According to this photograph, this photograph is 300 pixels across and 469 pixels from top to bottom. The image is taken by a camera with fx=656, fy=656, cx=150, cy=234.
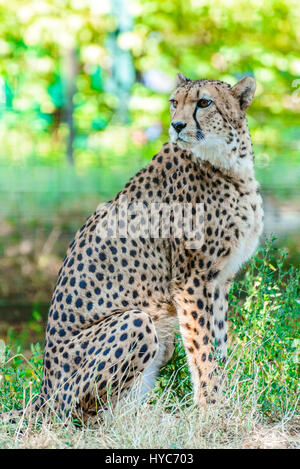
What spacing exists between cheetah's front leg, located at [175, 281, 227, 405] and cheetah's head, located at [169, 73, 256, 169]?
2.08ft

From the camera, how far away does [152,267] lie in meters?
3.20

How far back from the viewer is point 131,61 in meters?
6.59

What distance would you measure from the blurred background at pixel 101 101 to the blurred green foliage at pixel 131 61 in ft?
0.04

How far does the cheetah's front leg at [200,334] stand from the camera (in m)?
3.12

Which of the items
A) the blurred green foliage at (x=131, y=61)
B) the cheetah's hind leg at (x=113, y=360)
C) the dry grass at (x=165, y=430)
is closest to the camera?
the dry grass at (x=165, y=430)

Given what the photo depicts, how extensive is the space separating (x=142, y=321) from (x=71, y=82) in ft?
13.3

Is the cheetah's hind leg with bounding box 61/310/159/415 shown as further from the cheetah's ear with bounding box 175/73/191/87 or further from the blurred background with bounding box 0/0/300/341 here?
the blurred background with bounding box 0/0/300/341

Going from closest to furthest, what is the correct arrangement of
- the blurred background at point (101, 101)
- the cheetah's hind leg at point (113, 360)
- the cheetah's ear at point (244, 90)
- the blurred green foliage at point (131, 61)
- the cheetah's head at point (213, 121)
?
the cheetah's hind leg at point (113, 360) < the cheetah's head at point (213, 121) < the cheetah's ear at point (244, 90) < the blurred background at point (101, 101) < the blurred green foliage at point (131, 61)

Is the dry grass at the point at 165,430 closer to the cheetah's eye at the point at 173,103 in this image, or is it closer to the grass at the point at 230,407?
the grass at the point at 230,407

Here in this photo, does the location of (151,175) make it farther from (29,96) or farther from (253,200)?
(29,96)

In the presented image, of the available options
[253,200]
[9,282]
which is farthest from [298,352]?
[9,282]

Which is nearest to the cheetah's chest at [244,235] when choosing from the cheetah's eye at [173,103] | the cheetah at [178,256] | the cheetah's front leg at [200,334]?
the cheetah at [178,256]

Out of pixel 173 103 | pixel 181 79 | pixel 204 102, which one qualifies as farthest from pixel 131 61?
pixel 204 102

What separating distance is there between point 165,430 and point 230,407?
0.40 m
